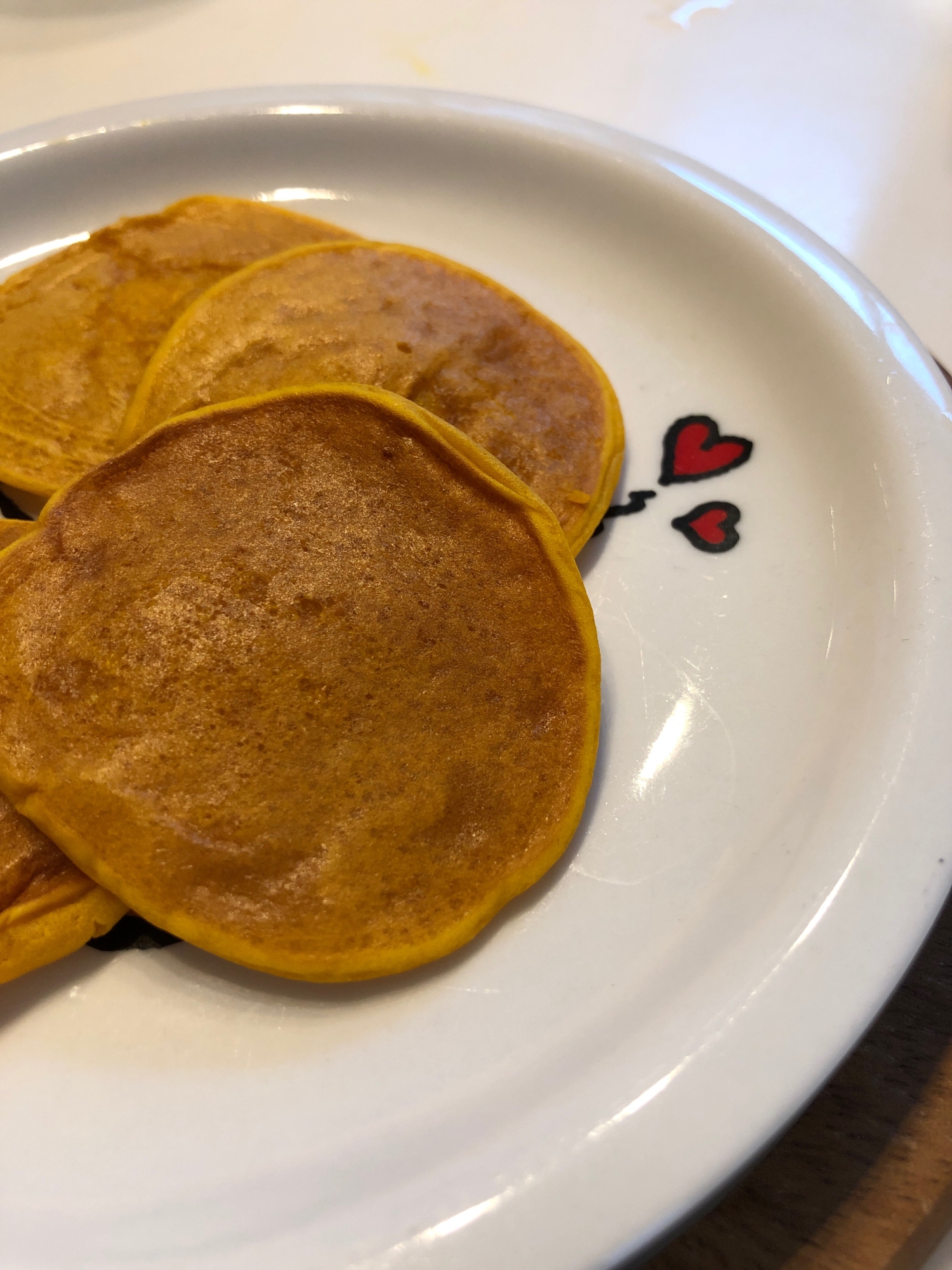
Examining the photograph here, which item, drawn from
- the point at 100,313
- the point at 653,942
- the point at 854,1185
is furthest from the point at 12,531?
the point at 854,1185

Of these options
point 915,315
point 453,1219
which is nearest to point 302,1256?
point 453,1219

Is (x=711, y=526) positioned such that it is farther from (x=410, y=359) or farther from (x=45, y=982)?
(x=45, y=982)

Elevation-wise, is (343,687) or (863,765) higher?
(863,765)

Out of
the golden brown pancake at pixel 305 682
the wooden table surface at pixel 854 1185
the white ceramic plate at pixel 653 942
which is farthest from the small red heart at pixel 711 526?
the wooden table surface at pixel 854 1185

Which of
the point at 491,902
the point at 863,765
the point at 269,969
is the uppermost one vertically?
the point at 863,765

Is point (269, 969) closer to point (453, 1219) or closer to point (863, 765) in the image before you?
point (453, 1219)
